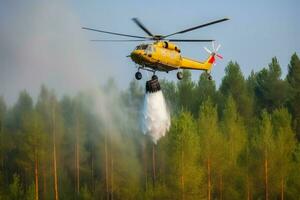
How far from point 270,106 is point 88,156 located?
31226mm

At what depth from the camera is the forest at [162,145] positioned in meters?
69.4

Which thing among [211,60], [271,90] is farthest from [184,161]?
[271,90]

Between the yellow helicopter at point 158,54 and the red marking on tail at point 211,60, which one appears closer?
the yellow helicopter at point 158,54

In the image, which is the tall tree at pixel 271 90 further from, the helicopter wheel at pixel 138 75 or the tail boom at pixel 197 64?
the helicopter wheel at pixel 138 75

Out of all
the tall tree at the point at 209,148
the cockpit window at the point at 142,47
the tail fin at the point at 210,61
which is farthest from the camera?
the tall tree at the point at 209,148

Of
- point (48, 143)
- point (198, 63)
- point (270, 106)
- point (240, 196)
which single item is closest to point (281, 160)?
point (240, 196)

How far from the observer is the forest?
2734 inches

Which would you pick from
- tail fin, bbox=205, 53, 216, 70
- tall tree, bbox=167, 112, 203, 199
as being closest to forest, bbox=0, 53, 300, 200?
tall tree, bbox=167, 112, 203, 199

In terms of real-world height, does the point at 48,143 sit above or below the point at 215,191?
above

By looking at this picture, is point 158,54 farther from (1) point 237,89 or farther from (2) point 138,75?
(1) point 237,89

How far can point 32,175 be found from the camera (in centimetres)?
8606

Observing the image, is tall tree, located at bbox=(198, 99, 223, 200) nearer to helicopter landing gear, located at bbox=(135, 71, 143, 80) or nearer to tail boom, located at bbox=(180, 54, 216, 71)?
tail boom, located at bbox=(180, 54, 216, 71)

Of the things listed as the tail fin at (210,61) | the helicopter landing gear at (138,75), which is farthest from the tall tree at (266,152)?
the helicopter landing gear at (138,75)

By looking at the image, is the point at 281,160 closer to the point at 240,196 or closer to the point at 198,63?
the point at 240,196
